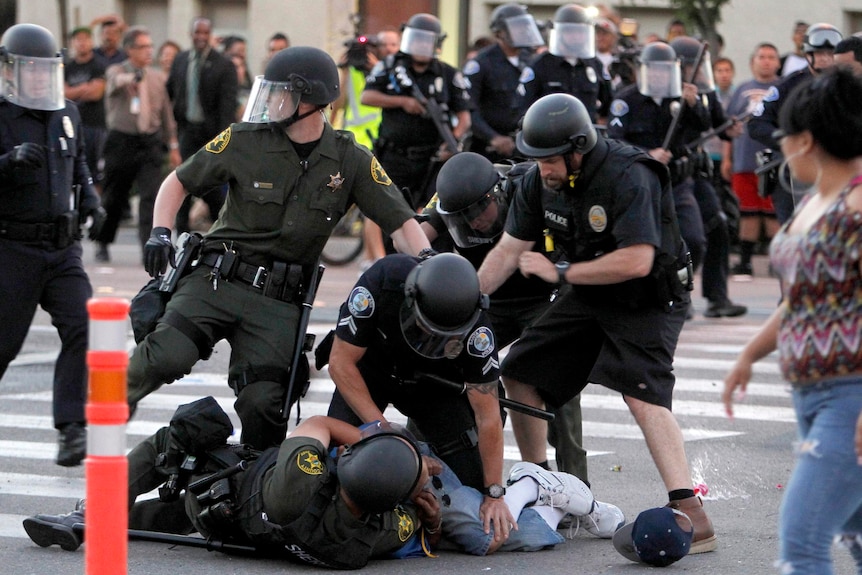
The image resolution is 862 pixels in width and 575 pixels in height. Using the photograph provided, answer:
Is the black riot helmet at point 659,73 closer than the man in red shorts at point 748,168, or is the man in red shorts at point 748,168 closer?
the black riot helmet at point 659,73

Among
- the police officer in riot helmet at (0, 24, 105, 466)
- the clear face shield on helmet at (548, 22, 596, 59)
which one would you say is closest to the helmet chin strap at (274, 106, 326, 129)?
the police officer in riot helmet at (0, 24, 105, 466)

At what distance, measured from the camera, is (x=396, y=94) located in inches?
449

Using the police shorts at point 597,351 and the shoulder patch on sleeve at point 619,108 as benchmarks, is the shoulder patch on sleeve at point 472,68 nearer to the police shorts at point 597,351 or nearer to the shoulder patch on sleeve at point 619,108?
the shoulder patch on sleeve at point 619,108

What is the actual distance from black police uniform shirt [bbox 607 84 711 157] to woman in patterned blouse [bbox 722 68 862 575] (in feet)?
20.9

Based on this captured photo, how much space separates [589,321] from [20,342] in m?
2.65

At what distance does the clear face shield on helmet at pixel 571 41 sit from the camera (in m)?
10.6

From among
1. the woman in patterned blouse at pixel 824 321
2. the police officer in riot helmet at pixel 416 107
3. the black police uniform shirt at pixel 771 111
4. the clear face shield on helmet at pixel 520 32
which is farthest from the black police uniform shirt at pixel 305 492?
the clear face shield on helmet at pixel 520 32

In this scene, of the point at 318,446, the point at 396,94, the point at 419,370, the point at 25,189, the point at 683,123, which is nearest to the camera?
the point at 318,446

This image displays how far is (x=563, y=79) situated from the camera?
10.5m

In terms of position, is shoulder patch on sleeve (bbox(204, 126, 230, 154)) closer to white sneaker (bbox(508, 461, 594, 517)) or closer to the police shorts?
the police shorts

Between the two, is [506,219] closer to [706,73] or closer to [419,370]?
[419,370]

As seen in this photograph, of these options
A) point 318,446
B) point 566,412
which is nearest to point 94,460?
point 318,446

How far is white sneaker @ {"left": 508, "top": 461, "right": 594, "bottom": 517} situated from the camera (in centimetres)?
543

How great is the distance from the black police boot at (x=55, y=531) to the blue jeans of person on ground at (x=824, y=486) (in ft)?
8.45
